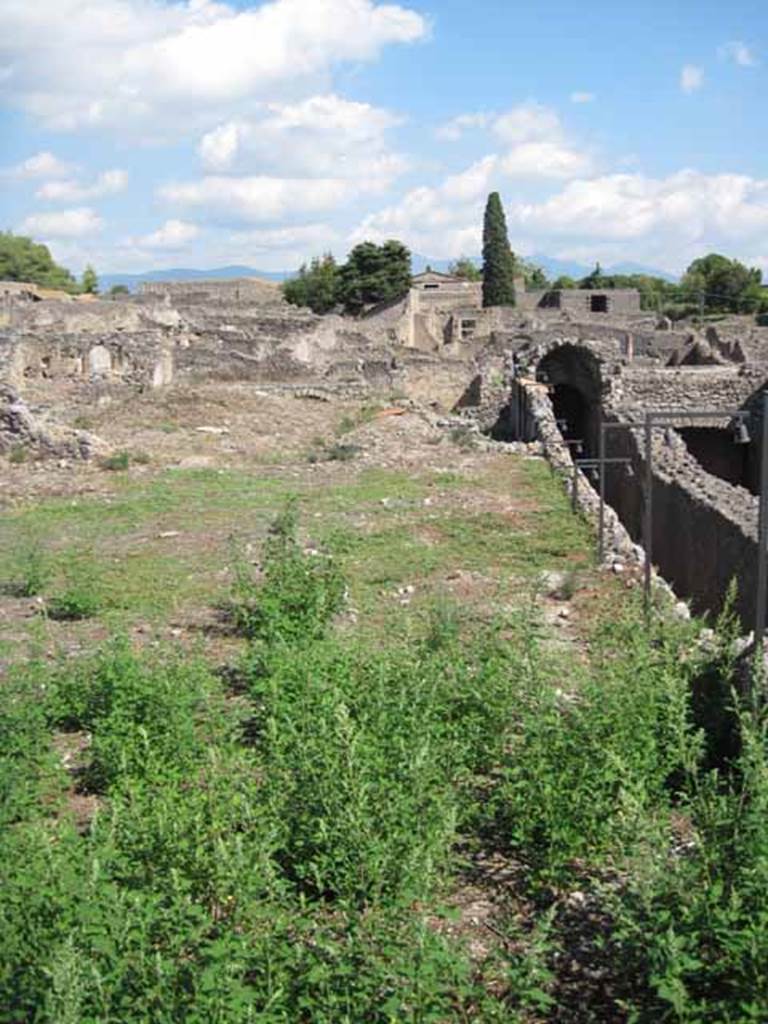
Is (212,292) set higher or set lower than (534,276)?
lower

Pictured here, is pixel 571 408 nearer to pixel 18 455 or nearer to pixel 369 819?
pixel 18 455

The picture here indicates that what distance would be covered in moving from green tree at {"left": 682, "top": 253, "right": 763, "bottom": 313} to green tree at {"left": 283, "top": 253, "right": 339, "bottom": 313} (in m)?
27.2

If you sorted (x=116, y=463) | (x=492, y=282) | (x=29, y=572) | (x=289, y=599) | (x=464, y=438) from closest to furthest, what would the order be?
1. (x=289, y=599)
2. (x=29, y=572)
3. (x=116, y=463)
4. (x=464, y=438)
5. (x=492, y=282)

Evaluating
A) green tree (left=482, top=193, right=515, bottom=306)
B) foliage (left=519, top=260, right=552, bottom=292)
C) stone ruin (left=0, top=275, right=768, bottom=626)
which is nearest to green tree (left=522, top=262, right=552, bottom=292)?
foliage (left=519, top=260, right=552, bottom=292)

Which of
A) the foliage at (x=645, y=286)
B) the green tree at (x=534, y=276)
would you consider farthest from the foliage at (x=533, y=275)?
the foliage at (x=645, y=286)

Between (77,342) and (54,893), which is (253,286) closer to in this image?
(77,342)

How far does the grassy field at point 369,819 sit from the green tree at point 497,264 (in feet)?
201

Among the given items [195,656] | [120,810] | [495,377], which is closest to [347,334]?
[495,377]

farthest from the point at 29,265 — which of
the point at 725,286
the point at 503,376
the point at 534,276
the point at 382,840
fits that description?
the point at 382,840

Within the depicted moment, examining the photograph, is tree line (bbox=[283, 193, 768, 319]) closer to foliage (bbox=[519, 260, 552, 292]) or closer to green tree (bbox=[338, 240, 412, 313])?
green tree (bbox=[338, 240, 412, 313])

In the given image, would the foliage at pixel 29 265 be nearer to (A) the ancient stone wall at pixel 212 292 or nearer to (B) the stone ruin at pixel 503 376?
(A) the ancient stone wall at pixel 212 292

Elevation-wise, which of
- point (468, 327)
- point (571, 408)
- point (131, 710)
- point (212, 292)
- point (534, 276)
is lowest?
point (131, 710)

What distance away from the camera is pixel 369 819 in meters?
Result: 4.41

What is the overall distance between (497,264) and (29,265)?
40.5m
